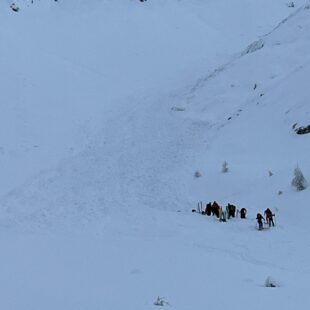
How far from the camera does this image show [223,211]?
67.3ft

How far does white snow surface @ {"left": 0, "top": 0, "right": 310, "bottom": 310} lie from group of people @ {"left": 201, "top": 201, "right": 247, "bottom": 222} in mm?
338

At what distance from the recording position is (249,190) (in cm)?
2211

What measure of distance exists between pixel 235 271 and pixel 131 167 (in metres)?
13.3

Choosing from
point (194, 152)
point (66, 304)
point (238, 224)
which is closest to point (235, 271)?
point (66, 304)

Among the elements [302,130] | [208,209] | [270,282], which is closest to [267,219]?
[208,209]

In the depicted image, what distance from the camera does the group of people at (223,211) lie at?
20062mm

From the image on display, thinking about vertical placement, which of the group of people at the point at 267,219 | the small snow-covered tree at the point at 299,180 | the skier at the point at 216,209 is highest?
the small snow-covered tree at the point at 299,180

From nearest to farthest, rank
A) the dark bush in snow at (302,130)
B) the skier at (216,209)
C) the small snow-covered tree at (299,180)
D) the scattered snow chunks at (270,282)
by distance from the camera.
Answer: the scattered snow chunks at (270,282) < the skier at (216,209) < the small snow-covered tree at (299,180) < the dark bush in snow at (302,130)

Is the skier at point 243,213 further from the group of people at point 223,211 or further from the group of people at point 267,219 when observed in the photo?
the group of people at point 267,219

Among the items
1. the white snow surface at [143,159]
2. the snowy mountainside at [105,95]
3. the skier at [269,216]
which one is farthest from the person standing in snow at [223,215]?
the snowy mountainside at [105,95]

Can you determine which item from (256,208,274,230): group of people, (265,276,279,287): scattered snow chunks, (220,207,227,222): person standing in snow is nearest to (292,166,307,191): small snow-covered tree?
(256,208,274,230): group of people

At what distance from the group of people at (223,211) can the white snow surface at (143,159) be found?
34 cm

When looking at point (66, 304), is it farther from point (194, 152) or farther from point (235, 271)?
point (194, 152)

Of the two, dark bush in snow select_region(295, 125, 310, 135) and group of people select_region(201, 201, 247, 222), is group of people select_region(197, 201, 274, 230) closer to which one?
group of people select_region(201, 201, 247, 222)
